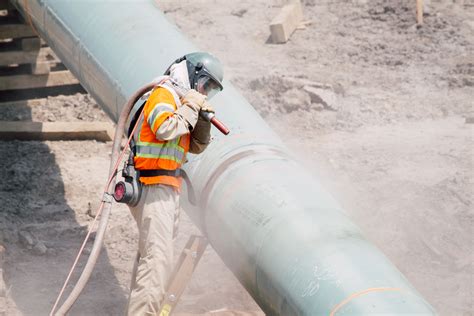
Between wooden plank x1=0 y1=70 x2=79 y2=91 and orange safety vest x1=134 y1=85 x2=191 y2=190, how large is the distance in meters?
4.89

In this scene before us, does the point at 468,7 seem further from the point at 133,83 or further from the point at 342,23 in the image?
the point at 133,83

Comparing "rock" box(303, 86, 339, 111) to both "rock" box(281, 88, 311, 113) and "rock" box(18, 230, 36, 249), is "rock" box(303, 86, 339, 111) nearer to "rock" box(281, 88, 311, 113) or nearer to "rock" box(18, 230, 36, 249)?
"rock" box(281, 88, 311, 113)

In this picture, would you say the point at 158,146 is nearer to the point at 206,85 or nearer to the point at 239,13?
the point at 206,85

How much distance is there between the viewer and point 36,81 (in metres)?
10.8

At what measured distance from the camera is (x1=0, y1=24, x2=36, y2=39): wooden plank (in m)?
10.3

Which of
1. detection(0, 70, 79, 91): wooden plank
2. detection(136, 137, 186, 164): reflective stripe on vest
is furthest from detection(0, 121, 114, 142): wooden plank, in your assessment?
detection(136, 137, 186, 164): reflective stripe on vest

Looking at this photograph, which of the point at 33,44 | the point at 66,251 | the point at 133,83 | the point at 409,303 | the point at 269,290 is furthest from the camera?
the point at 33,44

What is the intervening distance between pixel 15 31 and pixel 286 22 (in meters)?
3.87

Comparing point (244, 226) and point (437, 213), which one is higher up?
point (244, 226)

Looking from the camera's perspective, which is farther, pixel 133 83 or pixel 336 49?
pixel 336 49

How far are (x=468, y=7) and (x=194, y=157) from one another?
24.9 feet

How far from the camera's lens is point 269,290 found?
584 cm

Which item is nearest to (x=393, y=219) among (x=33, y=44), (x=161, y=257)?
(x=161, y=257)

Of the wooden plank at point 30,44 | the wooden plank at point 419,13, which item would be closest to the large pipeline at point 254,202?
the wooden plank at point 30,44
